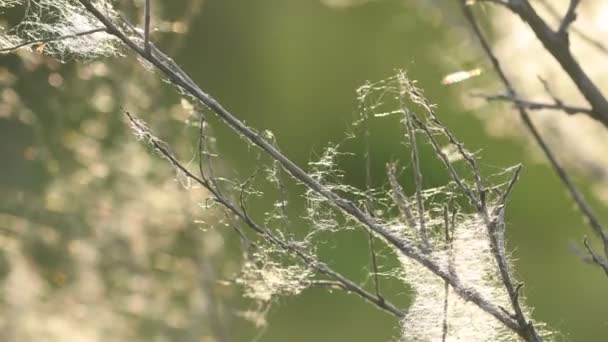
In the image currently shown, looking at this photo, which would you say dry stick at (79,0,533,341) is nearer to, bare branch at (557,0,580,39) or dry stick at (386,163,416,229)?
dry stick at (386,163,416,229)

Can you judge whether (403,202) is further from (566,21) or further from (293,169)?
(566,21)

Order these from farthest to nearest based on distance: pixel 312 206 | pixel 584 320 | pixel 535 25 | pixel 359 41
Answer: pixel 359 41
pixel 584 320
pixel 312 206
pixel 535 25

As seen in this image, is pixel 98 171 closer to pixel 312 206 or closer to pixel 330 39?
pixel 330 39

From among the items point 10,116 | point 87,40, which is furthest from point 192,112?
point 10,116

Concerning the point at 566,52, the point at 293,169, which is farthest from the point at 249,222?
the point at 566,52

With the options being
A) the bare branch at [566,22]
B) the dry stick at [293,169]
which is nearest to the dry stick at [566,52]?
the bare branch at [566,22]

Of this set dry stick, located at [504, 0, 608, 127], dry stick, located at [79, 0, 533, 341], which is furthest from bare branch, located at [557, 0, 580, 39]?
dry stick, located at [79, 0, 533, 341]

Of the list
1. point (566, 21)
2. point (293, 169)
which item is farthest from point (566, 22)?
point (293, 169)

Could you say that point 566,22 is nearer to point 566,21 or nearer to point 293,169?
point 566,21

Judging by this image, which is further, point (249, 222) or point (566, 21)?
point (249, 222)
